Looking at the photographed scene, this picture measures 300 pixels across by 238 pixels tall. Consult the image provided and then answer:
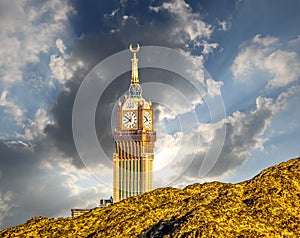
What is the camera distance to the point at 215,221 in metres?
8.75

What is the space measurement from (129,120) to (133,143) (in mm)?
5331

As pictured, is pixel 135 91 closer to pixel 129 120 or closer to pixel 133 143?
pixel 129 120

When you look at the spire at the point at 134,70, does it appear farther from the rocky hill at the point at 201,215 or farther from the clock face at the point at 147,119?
the rocky hill at the point at 201,215

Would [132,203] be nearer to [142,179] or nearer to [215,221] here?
[215,221]

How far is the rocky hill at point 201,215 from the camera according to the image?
8727mm

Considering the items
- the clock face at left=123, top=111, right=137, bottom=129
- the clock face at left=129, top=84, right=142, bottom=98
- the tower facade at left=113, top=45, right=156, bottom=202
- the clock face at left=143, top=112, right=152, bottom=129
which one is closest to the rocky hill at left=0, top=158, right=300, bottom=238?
the tower facade at left=113, top=45, right=156, bottom=202

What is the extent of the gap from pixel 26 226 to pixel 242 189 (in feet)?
12.7

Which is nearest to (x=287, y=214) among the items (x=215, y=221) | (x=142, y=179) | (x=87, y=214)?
(x=215, y=221)

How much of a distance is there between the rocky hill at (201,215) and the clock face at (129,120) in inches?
4424

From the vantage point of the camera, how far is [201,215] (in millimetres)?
8922

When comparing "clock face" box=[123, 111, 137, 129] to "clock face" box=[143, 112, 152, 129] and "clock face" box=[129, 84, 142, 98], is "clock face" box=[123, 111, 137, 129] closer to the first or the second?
"clock face" box=[143, 112, 152, 129]

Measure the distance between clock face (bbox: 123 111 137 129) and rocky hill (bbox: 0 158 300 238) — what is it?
11237 centimetres

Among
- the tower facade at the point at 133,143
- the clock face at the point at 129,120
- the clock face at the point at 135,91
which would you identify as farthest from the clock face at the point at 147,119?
the clock face at the point at 135,91

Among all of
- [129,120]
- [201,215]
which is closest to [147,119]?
[129,120]
